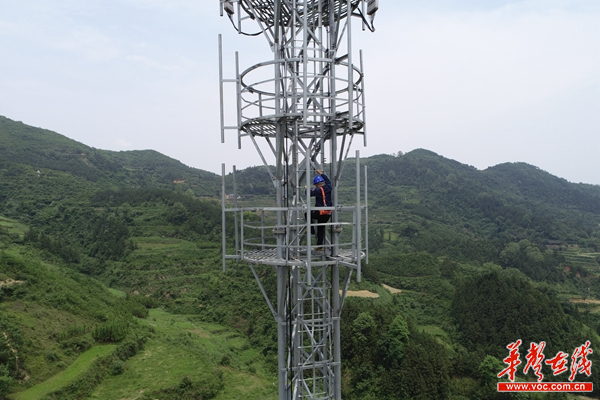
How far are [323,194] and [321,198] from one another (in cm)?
8

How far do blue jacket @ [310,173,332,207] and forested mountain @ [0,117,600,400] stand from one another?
15.2 metres

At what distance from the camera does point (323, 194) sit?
7.26 meters

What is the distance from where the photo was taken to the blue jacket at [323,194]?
284 inches

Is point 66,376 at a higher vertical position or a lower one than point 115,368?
higher

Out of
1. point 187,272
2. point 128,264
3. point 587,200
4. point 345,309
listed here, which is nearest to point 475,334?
point 345,309

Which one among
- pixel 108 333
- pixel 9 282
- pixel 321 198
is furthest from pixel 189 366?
pixel 321 198

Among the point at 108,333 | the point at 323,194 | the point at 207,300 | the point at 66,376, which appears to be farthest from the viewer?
the point at 207,300

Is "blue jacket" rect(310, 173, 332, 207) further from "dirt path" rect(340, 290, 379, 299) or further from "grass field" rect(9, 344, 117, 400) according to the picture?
"dirt path" rect(340, 290, 379, 299)

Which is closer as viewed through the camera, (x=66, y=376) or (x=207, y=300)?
(x=66, y=376)

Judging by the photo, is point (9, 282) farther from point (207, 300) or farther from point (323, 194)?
point (323, 194)

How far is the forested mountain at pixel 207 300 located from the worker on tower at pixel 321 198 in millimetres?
14766

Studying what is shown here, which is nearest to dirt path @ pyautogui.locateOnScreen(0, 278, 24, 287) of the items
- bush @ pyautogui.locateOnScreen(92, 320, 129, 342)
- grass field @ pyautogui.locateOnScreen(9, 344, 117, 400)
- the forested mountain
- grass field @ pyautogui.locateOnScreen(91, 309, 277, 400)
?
the forested mountain

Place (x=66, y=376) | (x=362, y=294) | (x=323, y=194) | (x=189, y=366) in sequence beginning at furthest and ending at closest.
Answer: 1. (x=362, y=294)
2. (x=189, y=366)
3. (x=66, y=376)
4. (x=323, y=194)

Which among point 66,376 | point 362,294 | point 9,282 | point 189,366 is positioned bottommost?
point 362,294
